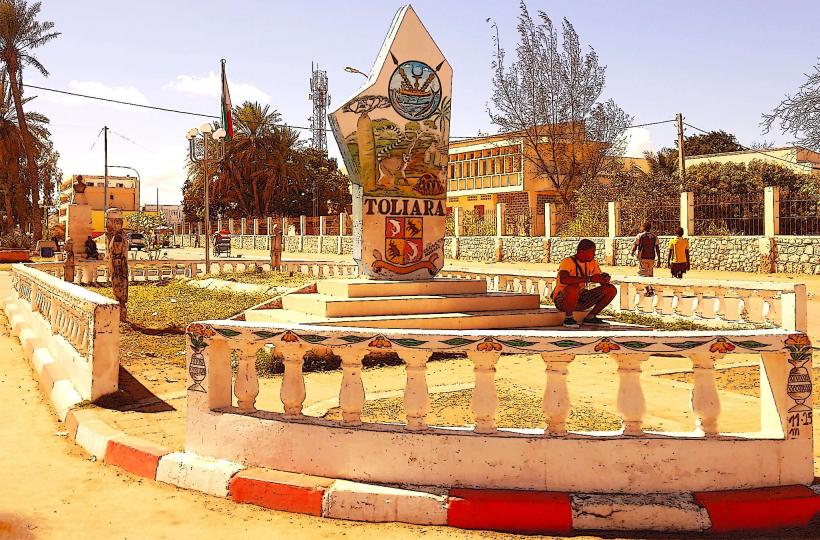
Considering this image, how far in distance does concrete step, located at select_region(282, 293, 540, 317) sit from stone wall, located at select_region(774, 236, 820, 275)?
14966mm

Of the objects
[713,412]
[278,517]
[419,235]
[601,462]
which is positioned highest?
[419,235]

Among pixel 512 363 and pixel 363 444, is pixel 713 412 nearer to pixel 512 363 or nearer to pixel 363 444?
pixel 363 444

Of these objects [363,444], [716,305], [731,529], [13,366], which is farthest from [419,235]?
[731,529]

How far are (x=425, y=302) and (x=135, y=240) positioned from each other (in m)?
46.3

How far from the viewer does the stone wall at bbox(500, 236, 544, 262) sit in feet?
102

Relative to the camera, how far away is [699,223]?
25.7 metres

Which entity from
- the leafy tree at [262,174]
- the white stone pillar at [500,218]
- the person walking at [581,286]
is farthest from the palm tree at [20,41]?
the person walking at [581,286]

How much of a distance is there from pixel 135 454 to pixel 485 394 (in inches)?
90.5

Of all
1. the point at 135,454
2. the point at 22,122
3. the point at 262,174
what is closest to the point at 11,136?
the point at 22,122

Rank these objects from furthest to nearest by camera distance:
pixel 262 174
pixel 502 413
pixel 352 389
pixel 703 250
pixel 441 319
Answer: pixel 262 174 → pixel 703 250 → pixel 441 319 → pixel 502 413 → pixel 352 389

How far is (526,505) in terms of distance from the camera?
377 centimetres

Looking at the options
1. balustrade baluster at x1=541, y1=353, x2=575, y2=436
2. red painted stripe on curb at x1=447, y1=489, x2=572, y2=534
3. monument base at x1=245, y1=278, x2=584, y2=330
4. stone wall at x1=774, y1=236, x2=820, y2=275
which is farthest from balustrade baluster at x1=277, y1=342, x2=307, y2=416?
stone wall at x1=774, y1=236, x2=820, y2=275

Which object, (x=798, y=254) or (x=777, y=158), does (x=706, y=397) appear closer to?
(x=798, y=254)

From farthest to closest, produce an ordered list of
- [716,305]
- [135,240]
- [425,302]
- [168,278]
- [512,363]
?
[135,240]
[168,278]
[716,305]
[425,302]
[512,363]
